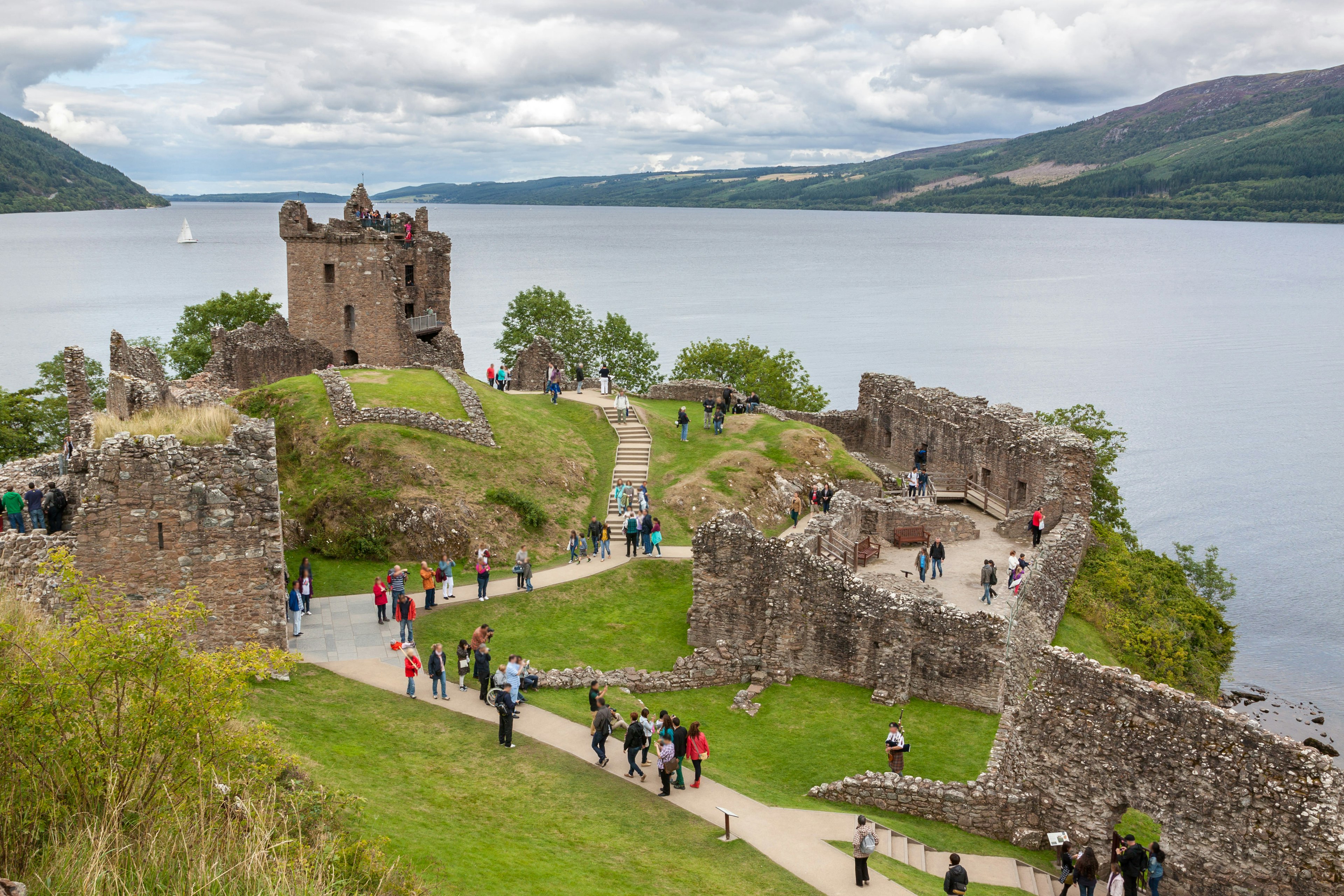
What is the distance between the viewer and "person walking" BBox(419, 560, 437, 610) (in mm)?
27359

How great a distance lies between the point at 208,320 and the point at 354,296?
29.1 meters

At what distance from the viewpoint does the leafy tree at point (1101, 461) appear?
49.1m

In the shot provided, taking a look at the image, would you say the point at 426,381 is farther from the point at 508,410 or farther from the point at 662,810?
the point at 662,810

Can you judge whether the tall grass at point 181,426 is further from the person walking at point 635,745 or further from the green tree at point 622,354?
the green tree at point 622,354

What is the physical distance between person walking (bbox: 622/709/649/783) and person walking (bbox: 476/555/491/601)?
347 inches

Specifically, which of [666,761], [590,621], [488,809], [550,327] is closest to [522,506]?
[590,621]

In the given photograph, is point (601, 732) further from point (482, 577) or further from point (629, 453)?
point (629, 453)

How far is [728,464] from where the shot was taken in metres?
37.3

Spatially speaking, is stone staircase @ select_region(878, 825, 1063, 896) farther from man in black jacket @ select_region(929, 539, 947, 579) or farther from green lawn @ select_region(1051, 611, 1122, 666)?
man in black jacket @ select_region(929, 539, 947, 579)

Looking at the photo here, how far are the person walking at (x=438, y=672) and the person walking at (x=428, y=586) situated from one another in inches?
176

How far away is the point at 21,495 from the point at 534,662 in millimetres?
12617

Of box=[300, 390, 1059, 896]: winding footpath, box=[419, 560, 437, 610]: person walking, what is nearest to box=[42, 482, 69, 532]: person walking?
box=[300, 390, 1059, 896]: winding footpath

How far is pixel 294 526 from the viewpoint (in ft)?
102

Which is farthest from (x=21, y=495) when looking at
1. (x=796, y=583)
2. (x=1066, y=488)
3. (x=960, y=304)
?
(x=960, y=304)
